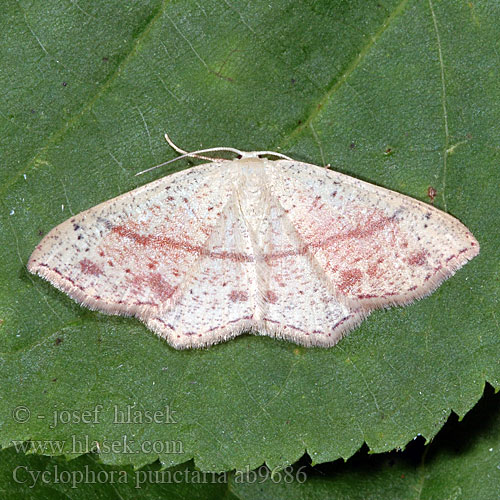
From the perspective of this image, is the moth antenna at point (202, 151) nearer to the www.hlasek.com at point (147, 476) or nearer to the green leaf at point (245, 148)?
the green leaf at point (245, 148)

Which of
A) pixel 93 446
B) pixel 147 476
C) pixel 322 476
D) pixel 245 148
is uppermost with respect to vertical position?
pixel 245 148

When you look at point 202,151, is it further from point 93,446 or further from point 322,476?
point 322,476

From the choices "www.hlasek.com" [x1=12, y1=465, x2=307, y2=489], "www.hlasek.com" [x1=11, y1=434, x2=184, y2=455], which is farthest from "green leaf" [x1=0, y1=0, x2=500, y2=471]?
"www.hlasek.com" [x1=12, y1=465, x2=307, y2=489]

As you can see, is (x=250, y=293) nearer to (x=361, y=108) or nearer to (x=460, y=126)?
(x=361, y=108)

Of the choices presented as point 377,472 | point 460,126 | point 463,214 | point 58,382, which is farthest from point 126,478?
point 460,126

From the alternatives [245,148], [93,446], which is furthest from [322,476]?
[245,148]
